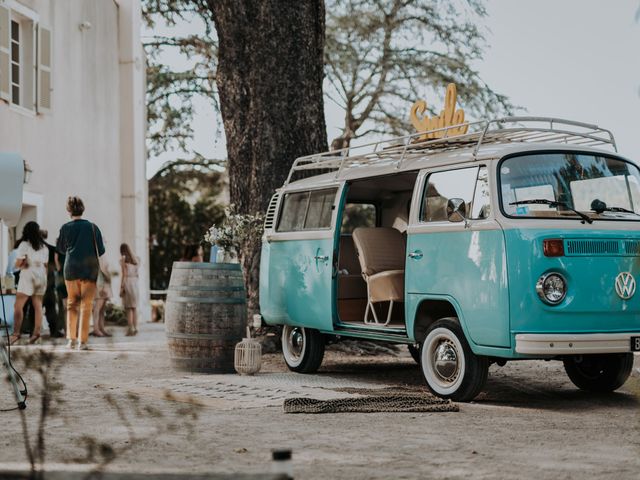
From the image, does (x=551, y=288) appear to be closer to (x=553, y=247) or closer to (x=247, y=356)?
(x=553, y=247)

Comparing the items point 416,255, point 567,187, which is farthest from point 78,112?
point 567,187

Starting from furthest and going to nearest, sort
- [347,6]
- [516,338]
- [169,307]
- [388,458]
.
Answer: [347,6] → [169,307] → [516,338] → [388,458]

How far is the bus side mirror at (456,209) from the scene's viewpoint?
26.5 feet

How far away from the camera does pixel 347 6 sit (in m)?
27.6

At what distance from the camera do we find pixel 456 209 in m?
8.06

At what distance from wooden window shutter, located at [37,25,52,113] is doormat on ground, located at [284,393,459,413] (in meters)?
11.1

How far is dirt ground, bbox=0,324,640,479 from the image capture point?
5.38 metres

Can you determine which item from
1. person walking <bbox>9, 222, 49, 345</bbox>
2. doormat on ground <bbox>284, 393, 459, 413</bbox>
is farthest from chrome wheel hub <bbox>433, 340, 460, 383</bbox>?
person walking <bbox>9, 222, 49, 345</bbox>

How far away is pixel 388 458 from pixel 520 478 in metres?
0.84

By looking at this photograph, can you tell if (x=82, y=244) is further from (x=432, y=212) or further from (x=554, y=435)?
(x=554, y=435)

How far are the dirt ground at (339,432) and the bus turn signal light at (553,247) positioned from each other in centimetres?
117

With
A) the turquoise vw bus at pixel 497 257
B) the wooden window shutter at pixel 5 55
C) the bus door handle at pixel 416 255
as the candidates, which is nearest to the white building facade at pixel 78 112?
the wooden window shutter at pixel 5 55

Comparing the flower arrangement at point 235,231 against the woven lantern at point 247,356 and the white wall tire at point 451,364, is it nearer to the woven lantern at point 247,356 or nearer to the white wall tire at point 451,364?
the woven lantern at point 247,356

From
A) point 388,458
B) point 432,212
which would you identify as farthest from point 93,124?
point 388,458
